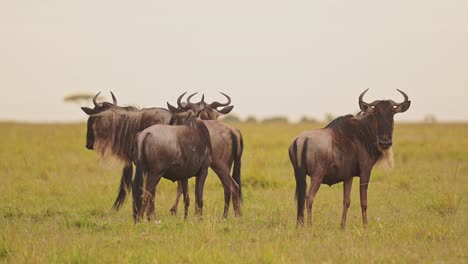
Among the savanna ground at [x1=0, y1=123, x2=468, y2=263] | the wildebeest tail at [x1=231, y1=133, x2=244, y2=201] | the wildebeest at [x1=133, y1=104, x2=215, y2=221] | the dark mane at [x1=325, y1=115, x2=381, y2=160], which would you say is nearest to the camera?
the savanna ground at [x1=0, y1=123, x2=468, y2=263]

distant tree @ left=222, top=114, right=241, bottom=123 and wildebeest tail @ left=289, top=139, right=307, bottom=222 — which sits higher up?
wildebeest tail @ left=289, top=139, right=307, bottom=222

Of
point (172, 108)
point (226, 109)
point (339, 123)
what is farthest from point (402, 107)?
point (172, 108)

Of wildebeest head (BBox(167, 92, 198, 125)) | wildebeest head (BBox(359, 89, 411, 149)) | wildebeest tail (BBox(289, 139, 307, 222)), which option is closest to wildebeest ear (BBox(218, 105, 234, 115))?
wildebeest head (BBox(167, 92, 198, 125))

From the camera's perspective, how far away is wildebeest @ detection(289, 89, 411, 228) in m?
8.02

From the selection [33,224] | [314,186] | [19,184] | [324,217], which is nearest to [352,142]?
[314,186]

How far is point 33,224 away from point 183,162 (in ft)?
7.54

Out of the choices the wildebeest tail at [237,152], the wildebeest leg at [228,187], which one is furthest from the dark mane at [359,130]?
the wildebeest leg at [228,187]

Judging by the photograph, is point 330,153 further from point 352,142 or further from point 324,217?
point 324,217

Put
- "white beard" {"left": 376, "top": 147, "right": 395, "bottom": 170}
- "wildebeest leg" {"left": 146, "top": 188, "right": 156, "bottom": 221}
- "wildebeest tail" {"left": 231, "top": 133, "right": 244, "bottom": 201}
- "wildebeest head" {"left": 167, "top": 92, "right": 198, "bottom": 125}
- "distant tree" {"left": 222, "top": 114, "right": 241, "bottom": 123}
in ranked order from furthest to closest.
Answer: "distant tree" {"left": 222, "top": 114, "right": 241, "bottom": 123}, "wildebeest tail" {"left": 231, "top": 133, "right": 244, "bottom": 201}, "wildebeest head" {"left": 167, "top": 92, "right": 198, "bottom": 125}, "white beard" {"left": 376, "top": 147, "right": 395, "bottom": 170}, "wildebeest leg" {"left": 146, "top": 188, "right": 156, "bottom": 221}

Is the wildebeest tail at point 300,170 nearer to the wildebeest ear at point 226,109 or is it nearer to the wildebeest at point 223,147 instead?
the wildebeest at point 223,147

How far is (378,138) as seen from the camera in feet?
27.3

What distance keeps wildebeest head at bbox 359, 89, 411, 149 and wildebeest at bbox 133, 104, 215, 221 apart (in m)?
2.17

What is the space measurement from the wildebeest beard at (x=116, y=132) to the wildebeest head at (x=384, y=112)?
3.49 metres

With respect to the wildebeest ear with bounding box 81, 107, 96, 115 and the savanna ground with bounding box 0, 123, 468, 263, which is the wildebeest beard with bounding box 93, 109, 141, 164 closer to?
the wildebeest ear with bounding box 81, 107, 96, 115
